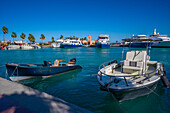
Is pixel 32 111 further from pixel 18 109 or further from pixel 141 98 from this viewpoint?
pixel 141 98

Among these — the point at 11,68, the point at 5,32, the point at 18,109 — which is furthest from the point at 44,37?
the point at 18,109

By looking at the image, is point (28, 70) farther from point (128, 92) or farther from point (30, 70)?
point (128, 92)

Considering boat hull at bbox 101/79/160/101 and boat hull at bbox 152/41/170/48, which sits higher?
boat hull at bbox 152/41/170/48

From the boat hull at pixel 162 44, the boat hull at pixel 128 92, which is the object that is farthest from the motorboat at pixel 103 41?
the boat hull at pixel 128 92

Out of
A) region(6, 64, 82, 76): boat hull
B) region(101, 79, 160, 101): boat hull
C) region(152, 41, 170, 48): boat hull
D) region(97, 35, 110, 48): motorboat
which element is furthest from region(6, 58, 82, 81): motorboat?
region(152, 41, 170, 48): boat hull

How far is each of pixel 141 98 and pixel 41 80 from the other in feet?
30.1

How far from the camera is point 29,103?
4.10 metres

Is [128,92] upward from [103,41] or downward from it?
downward

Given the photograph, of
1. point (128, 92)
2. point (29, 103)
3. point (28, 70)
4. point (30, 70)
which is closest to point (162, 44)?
point (128, 92)

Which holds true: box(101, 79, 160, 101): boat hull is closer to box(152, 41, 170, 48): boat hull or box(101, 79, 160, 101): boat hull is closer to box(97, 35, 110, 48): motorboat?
box(97, 35, 110, 48): motorboat

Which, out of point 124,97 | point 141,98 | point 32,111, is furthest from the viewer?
point 141,98

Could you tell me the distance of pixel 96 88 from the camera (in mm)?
8852

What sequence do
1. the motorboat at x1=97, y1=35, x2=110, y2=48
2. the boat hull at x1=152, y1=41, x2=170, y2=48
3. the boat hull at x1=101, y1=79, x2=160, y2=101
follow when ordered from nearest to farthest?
the boat hull at x1=101, y1=79, x2=160, y2=101, the boat hull at x1=152, y1=41, x2=170, y2=48, the motorboat at x1=97, y1=35, x2=110, y2=48

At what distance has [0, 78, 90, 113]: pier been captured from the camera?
3.73 metres
